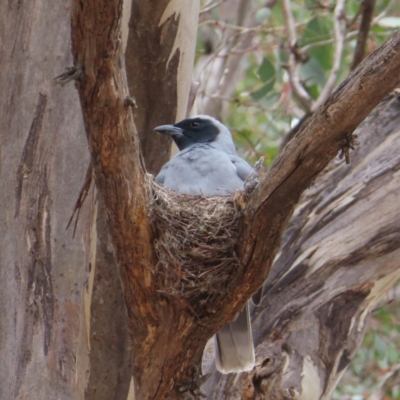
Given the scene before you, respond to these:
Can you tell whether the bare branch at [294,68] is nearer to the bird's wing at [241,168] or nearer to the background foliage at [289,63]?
the background foliage at [289,63]

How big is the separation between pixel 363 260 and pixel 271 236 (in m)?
1.07

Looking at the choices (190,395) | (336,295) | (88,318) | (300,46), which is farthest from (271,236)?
(300,46)

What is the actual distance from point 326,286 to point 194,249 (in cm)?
87

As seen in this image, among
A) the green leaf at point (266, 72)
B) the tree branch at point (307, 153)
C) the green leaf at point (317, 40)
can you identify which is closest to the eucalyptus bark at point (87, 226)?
the tree branch at point (307, 153)

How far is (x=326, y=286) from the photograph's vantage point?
278 cm

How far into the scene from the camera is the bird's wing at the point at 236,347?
8.21 feet

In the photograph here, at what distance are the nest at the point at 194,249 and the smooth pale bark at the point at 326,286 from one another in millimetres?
640

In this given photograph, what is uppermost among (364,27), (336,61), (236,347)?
(364,27)

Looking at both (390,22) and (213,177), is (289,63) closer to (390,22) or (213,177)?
(390,22)

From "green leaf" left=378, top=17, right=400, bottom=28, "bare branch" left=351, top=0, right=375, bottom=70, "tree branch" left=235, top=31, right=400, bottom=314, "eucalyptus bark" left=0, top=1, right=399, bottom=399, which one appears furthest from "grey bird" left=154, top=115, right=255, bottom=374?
"green leaf" left=378, top=17, right=400, bottom=28

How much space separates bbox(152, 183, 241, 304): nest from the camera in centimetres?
197

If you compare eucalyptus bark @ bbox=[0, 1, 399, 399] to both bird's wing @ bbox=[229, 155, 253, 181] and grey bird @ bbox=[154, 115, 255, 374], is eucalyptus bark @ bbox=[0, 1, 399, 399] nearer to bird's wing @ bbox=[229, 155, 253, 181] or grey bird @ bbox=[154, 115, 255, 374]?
grey bird @ bbox=[154, 115, 255, 374]

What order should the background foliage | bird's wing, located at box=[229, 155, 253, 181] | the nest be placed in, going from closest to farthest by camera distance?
1. the nest
2. bird's wing, located at box=[229, 155, 253, 181]
3. the background foliage

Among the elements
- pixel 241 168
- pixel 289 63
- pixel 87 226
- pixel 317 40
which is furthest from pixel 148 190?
pixel 317 40
